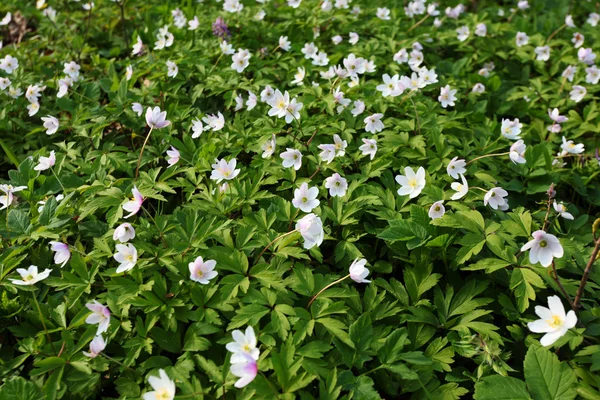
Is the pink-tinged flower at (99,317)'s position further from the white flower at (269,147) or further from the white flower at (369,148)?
the white flower at (369,148)

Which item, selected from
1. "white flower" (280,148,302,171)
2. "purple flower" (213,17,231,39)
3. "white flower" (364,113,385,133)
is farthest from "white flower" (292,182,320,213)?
"purple flower" (213,17,231,39)

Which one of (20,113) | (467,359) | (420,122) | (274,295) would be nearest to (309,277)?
(274,295)

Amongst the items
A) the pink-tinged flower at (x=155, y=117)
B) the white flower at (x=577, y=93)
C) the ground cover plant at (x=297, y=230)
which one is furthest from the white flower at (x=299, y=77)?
the white flower at (x=577, y=93)

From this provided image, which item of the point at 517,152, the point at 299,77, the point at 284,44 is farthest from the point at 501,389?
the point at 284,44

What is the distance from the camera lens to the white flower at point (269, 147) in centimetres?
302

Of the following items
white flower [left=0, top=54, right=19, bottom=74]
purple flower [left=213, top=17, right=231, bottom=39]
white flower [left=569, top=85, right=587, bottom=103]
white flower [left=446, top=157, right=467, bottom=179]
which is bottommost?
white flower [left=569, top=85, right=587, bottom=103]

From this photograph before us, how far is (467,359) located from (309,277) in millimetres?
817

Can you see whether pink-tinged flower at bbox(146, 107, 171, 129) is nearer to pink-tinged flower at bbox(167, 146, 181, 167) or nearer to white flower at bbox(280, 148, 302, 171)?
pink-tinged flower at bbox(167, 146, 181, 167)

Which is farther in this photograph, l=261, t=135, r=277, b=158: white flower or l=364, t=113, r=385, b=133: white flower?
l=364, t=113, r=385, b=133: white flower

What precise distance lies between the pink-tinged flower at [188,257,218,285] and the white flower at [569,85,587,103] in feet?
10.6

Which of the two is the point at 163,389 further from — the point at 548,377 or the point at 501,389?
the point at 548,377

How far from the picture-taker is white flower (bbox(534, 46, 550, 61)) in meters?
4.49

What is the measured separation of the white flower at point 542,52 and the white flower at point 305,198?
3.01 metres

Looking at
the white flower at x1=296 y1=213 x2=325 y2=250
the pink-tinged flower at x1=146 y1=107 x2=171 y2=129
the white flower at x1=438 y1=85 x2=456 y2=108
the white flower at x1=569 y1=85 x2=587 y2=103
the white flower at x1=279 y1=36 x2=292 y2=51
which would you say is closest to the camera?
the white flower at x1=296 y1=213 x2=325 y2=250
